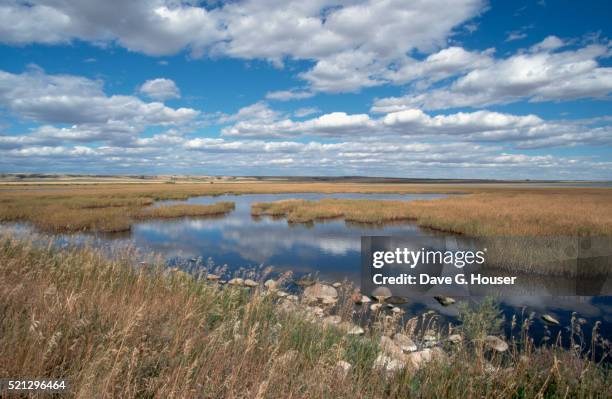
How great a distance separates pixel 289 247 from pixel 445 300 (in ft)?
38.6

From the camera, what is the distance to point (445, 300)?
12172 millimetres

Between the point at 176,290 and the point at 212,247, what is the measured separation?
48.3 feet

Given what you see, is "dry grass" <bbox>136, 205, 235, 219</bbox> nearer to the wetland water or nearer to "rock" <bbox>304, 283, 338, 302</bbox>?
the wetland water

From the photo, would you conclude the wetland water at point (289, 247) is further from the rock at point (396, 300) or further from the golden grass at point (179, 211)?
the golden grass at point (179, 211)

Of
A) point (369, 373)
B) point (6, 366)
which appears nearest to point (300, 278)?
point (369, 373)

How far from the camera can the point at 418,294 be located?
42.7ft

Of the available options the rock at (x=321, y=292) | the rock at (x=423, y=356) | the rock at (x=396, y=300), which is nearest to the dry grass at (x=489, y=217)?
the rock at (x=396, y=300)

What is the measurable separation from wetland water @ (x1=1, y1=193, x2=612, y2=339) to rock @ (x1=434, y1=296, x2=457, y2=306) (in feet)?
0.94

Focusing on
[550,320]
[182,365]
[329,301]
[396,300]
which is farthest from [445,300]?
[182,365]

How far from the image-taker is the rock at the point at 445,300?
12.0m

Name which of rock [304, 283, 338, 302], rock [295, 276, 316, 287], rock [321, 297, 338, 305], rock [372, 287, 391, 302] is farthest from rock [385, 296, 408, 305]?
rock [295, 276, 316, 287]

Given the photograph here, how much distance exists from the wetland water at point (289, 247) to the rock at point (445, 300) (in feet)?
0.94

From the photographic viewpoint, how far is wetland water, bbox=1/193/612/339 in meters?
11.7

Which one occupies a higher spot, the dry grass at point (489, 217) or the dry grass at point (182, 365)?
the dry grass at point (182, 365)
